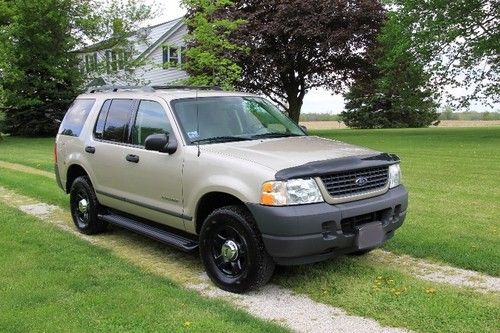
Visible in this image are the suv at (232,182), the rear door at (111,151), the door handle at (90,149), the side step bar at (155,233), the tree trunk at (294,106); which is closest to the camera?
the suv at (232,182)

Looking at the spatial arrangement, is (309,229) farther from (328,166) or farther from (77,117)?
(77,117)

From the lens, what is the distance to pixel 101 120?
694 cm

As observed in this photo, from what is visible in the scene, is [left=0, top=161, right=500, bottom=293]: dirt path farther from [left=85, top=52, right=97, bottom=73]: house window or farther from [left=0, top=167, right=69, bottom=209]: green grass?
[left=85, top=52, right=97, bottom=73]: house window

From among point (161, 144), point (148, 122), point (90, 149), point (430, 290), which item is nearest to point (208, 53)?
point (90, 149)

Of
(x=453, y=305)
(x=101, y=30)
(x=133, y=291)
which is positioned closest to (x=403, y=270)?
(x=453, y=305)

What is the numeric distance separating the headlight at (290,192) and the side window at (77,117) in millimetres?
3611

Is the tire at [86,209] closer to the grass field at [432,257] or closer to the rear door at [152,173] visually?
the rear door at [152,173]

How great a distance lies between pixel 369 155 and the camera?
5.16 meters

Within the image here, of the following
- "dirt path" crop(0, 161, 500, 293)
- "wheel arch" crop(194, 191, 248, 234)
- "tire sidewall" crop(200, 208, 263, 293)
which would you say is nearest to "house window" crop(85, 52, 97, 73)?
"wheel arch" crop(194, 191, 248, 234)

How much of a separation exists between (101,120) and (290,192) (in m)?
3.33

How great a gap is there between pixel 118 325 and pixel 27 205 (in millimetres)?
5839

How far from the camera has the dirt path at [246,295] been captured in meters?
4.27

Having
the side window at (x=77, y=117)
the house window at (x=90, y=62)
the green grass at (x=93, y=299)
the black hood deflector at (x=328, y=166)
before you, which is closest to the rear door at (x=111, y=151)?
the side window at (x=77, y=117)

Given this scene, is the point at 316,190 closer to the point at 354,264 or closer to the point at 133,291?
the point at 354,264
